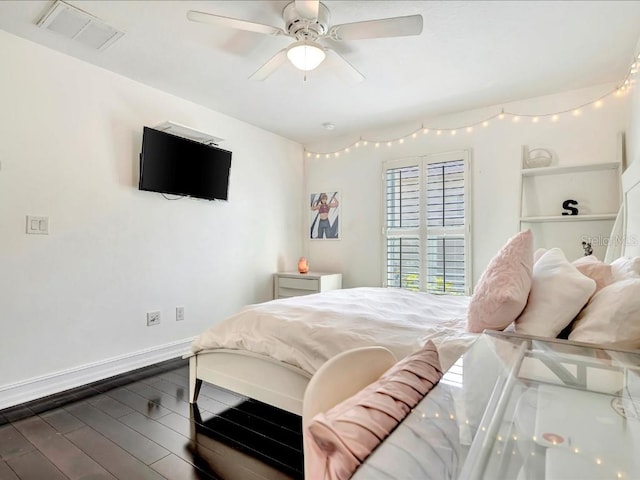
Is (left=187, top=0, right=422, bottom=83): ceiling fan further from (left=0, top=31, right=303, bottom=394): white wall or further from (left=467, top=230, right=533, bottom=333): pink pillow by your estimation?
(left=0, top=31, right=303, bottom=394): white wall

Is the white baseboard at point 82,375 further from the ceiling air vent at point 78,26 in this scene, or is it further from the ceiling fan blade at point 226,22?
the ceiling fan blade at point 226,22

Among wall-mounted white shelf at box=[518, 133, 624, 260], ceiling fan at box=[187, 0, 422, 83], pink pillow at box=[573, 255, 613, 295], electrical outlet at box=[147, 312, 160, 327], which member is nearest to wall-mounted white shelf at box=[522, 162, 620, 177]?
wall-mounted white shelf at box=[518, 133, 624, 260]

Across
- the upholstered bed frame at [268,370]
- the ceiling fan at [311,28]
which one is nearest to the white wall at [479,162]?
the upholstered bed frame at [268,370]

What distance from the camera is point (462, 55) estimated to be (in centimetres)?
251

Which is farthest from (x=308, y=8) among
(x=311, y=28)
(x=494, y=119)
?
(x=494, y=119)

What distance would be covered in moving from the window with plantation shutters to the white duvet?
1.22 metres

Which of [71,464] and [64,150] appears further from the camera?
[64,150]

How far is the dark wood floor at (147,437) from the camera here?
1592mm

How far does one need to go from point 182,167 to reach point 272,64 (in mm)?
1393

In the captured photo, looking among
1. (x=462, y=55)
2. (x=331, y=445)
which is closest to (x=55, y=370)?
(x=331, y=445)

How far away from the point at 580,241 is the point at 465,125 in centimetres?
153

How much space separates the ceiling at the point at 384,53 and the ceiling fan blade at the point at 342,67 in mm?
167

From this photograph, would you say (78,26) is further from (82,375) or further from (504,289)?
(504,289)

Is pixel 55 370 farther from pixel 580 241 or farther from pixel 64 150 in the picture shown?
pixel 580 241
